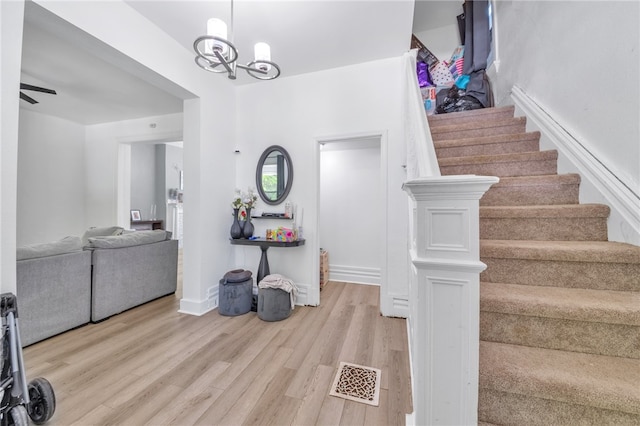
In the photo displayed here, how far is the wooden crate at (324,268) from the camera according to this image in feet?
11.6

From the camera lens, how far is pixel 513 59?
107 inches

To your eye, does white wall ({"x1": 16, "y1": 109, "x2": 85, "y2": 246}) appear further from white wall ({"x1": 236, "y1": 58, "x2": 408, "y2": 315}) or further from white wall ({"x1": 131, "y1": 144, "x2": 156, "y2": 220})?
white wall ({"x1": 236, "y1": 58, "x2": 408, "y2": 315})

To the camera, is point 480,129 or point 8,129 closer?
point 8,129

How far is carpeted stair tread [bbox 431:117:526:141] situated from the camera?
2.41 metres

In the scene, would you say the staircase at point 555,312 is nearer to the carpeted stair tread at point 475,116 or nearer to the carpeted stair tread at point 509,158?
the carpeted stair tread at point 509,158

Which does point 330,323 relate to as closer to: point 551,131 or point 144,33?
point 551,131

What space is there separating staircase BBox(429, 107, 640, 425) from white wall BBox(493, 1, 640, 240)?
241mm

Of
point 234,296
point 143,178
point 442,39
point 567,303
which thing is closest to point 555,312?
point 567,303

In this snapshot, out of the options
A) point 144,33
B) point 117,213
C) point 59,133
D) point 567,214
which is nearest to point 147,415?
point 567,214

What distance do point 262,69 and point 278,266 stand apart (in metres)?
2.13

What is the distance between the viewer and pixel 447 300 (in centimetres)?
84

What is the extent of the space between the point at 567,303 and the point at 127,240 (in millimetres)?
3598

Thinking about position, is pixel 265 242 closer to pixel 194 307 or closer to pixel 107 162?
pixel 194 307

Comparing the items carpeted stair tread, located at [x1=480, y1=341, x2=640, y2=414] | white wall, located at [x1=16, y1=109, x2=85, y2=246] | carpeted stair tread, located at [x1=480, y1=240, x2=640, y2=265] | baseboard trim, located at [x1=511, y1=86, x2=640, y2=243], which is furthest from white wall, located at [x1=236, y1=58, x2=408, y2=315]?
white wall, located at [x1=16, y1=109, x2=85, y2=246]
